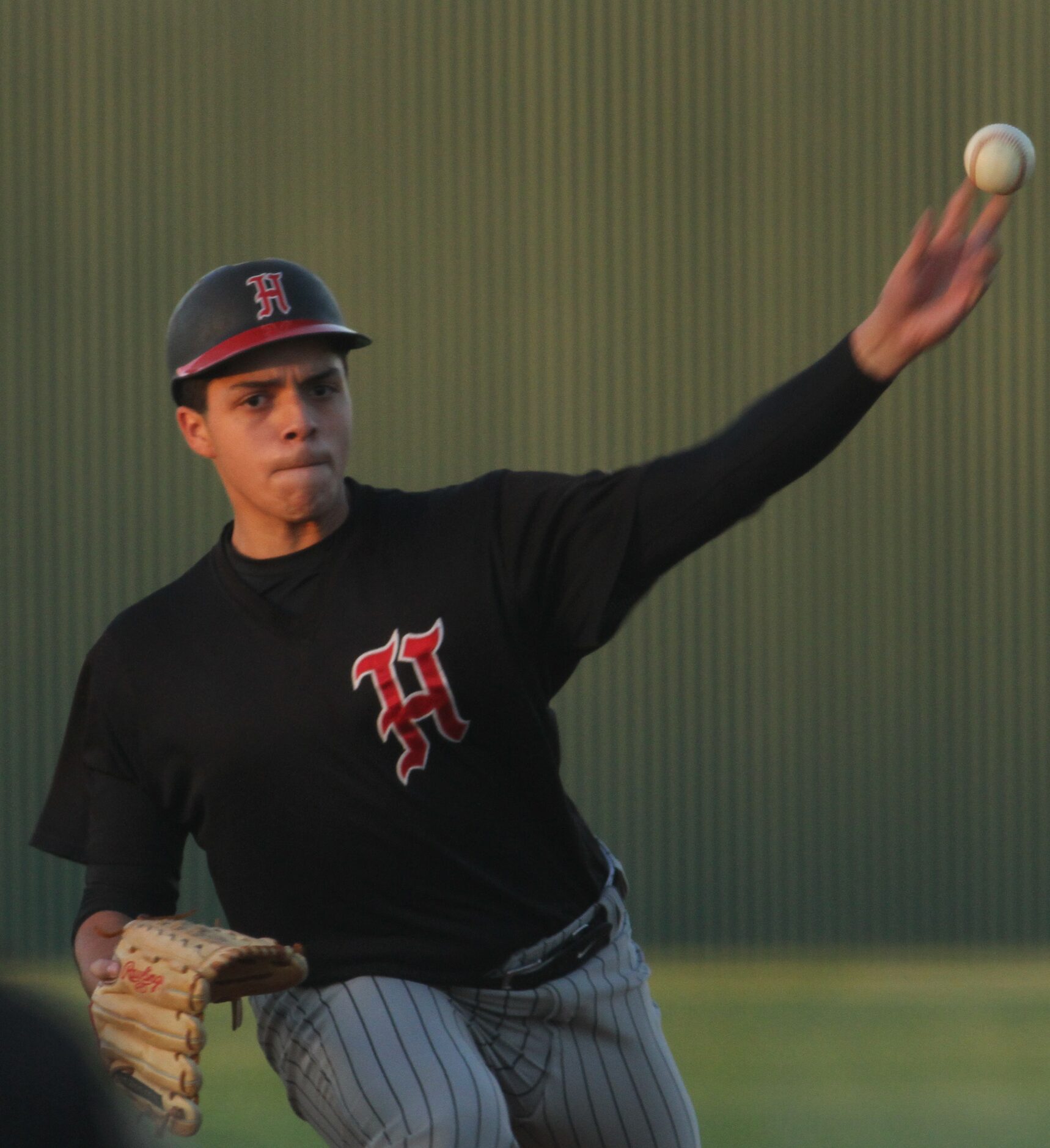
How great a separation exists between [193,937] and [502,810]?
23.0 inches

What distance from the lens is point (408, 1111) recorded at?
2.94 meters

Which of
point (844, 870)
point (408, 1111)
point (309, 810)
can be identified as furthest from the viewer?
point (844, 870)

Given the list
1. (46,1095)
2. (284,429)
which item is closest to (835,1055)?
(284,429)

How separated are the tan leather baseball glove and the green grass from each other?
2.65m

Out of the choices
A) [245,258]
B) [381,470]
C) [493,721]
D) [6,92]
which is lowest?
[493,721]

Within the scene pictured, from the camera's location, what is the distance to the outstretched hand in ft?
8.80

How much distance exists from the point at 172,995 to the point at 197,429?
3.52 feet

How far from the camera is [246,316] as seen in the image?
3.27 m

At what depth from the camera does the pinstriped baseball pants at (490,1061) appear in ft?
9.71

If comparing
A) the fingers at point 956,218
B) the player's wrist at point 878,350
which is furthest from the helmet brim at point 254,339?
the fingers at point 956,218

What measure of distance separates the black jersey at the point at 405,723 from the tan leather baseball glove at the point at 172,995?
174 millimetres

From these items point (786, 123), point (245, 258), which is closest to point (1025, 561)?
point (786, 123)

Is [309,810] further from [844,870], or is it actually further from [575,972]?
[844,870]

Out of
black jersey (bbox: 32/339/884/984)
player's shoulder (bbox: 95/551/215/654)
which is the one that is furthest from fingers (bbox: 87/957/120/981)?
player's shoulder (bbox: 95/551/215/654)
